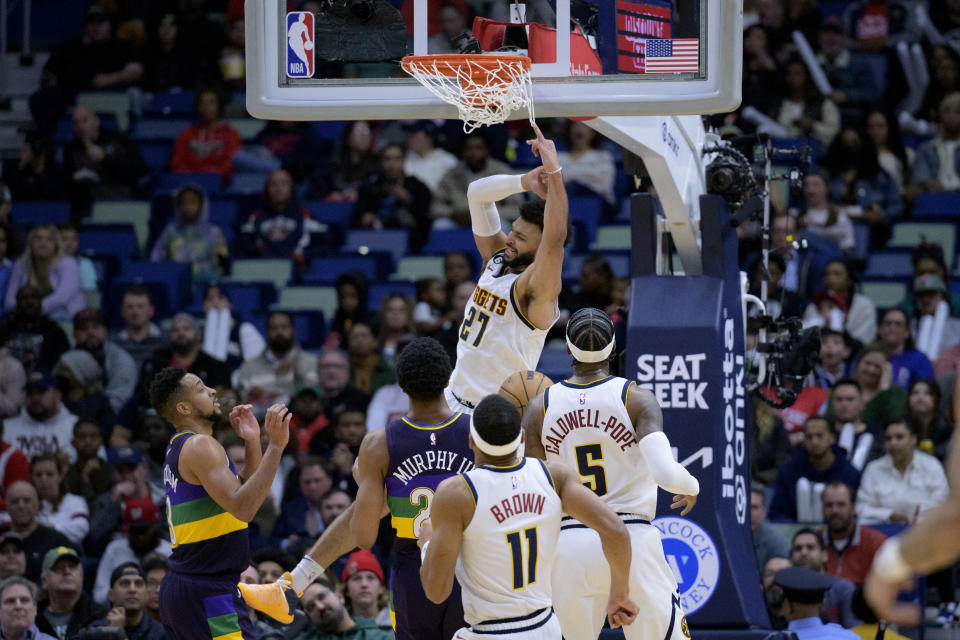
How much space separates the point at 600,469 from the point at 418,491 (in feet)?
3.05

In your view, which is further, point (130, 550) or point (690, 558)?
point (130, 550)

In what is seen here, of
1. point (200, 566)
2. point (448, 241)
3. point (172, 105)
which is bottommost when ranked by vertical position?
point (200, 566)

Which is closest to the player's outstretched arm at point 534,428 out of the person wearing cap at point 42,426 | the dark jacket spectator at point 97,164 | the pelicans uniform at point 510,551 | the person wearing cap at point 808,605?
the pelicans uniform at point 510,551

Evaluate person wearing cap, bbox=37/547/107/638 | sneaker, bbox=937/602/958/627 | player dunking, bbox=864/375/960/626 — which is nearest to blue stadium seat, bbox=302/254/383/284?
person wearing cap, bbox=37/547/107/638

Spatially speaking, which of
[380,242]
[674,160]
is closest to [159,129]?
[380,242]

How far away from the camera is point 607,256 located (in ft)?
48.6

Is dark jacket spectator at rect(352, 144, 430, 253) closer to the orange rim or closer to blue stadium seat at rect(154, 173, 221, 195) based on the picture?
blue stadium seat at rect(154, 173, 221, 195)

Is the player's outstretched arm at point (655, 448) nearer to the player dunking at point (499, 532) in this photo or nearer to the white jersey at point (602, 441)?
the white jersey at point (602, 441)

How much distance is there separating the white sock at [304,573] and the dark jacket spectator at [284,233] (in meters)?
Result: 8.24

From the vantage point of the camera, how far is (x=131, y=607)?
33.7ft

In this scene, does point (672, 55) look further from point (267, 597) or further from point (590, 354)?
point (267, 597)

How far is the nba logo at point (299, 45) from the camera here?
26.2ft

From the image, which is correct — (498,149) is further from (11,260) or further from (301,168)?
(11,260)

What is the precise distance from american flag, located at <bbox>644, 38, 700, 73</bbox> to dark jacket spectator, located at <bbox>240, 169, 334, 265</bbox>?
27.8 feet
